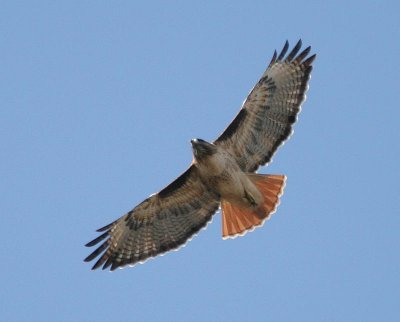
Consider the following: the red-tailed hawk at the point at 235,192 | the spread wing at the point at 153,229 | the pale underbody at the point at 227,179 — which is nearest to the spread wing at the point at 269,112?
the red-tailed hawk at the point at 235,192

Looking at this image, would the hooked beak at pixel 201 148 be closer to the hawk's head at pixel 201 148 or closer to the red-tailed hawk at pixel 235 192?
the hawk's head at pixel 201 148

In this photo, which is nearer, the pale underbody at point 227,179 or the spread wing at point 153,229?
the pale underbody at point 227,179

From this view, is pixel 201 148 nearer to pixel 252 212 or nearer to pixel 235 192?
pixel 235 192

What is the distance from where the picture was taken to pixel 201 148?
30.6ft

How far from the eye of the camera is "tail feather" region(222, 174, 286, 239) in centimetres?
997

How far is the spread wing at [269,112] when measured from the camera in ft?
32.8

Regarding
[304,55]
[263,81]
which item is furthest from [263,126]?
[304,55]

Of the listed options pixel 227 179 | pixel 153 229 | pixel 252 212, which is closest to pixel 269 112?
pixel 227 179

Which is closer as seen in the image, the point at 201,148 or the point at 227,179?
the point at 201,148


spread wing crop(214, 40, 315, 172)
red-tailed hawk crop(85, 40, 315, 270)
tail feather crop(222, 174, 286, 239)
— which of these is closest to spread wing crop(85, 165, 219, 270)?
red-tailed hawk crop(85, 40, 315, 270)

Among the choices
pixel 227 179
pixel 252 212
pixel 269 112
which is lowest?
pixel 252 212

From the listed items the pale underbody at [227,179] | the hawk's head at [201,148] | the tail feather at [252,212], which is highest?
the hawk's head at [201,148]

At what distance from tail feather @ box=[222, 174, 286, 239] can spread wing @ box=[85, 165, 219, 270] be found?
0.25m

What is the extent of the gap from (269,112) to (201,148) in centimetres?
150
